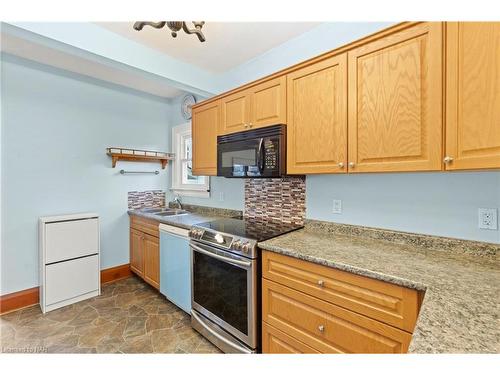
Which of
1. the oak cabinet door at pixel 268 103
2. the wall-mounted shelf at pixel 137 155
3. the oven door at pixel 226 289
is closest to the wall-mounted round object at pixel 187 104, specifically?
the wall-mounted shelf at pixel 137 155

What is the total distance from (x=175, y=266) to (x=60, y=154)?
1.87 meters

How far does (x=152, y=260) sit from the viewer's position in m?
2.67

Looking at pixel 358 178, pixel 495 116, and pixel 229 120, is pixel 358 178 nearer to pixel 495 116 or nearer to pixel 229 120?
pixel 495 116

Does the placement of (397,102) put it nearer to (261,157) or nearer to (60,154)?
(261,157)

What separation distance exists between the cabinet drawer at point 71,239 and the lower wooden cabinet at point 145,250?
1.51 feet

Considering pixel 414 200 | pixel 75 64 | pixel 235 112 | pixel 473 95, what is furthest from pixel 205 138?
pixel 473 95

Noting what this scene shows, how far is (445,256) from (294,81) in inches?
58.7

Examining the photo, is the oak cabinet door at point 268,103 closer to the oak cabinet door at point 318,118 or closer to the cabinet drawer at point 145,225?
the oak cabinet door at point 318,118

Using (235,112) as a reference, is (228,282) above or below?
below

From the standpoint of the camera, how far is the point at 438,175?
1.42 meters

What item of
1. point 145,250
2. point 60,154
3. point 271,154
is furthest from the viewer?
point 145,250

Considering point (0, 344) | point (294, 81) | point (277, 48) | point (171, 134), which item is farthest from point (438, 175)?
point (0, 344)

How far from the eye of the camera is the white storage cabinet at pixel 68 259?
233cm

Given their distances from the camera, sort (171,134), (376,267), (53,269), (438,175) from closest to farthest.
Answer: (376,267)
(438,175)
(53,269)
(171,134)
